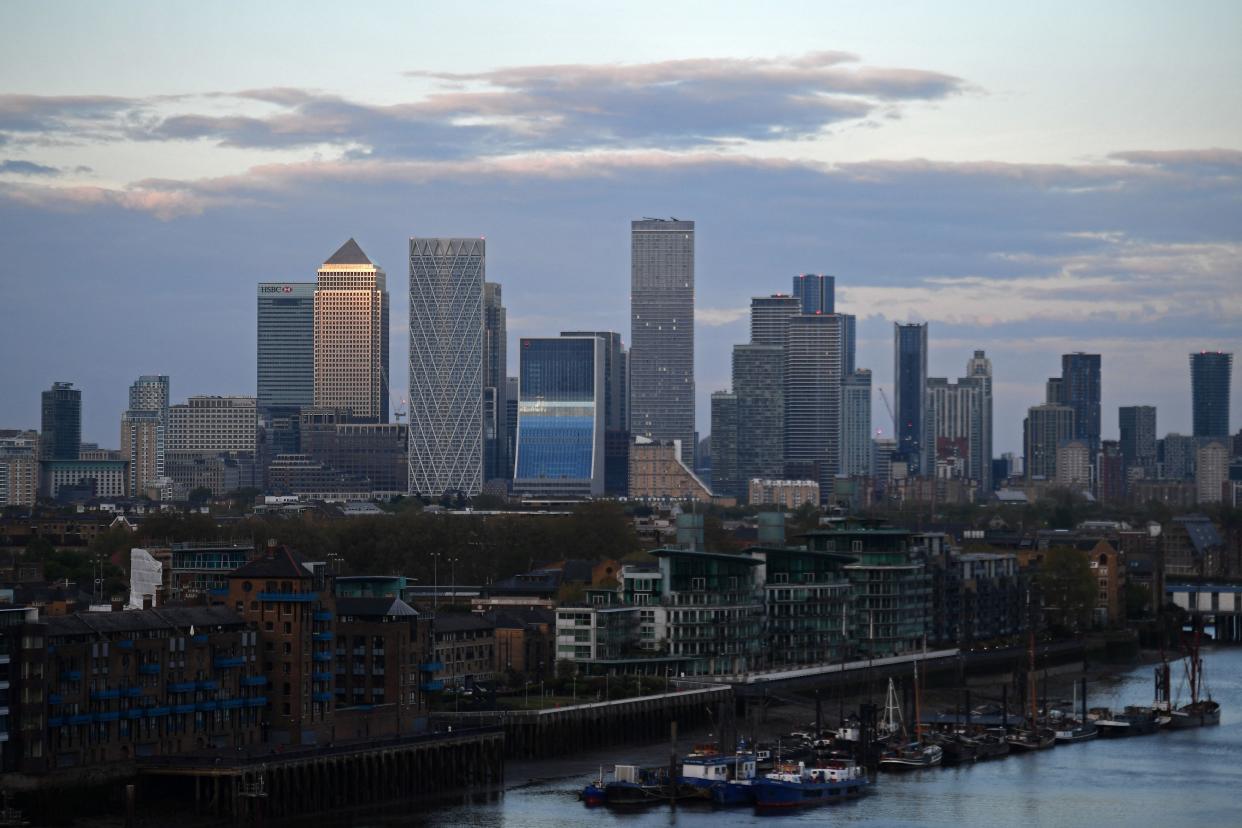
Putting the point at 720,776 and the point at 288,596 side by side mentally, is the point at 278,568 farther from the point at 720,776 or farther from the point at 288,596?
the point at 720,776

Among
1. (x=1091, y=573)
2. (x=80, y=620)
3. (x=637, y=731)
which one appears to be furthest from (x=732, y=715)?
(x=1091, y=573)

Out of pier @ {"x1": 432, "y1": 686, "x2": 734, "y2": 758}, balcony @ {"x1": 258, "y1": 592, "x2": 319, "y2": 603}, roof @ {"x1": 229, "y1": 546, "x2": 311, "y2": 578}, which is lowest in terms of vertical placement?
pier @ {"x1": 432, "y1": 686, "x2": 734, "y2": 758}

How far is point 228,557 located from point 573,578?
1247 inches

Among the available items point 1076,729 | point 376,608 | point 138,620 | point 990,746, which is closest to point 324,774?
point 138,620

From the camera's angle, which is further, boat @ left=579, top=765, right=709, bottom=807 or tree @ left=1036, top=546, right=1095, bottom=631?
tree @ left=1036, top=546, right=1095, bottom=631

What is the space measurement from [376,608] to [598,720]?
43.3 ft

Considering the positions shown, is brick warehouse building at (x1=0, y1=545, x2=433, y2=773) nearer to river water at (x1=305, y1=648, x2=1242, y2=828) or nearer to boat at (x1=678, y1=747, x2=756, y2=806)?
river water at (x1=305, y1=648, x2=1242, y2=828)

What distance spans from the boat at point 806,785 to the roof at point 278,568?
57.3ft

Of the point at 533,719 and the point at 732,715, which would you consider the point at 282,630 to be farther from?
the point at 732,715

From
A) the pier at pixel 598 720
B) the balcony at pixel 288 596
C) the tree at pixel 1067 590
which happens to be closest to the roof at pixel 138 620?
the balcony at pixel 288 596

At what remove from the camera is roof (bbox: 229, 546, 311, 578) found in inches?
3445

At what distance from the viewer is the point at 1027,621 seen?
16262cm

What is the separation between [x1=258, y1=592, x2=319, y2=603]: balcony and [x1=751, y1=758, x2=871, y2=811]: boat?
55.0ft

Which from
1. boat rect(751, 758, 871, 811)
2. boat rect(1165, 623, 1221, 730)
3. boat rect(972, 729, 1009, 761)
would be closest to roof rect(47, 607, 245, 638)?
boat rect(751, 758, 871, 811)
